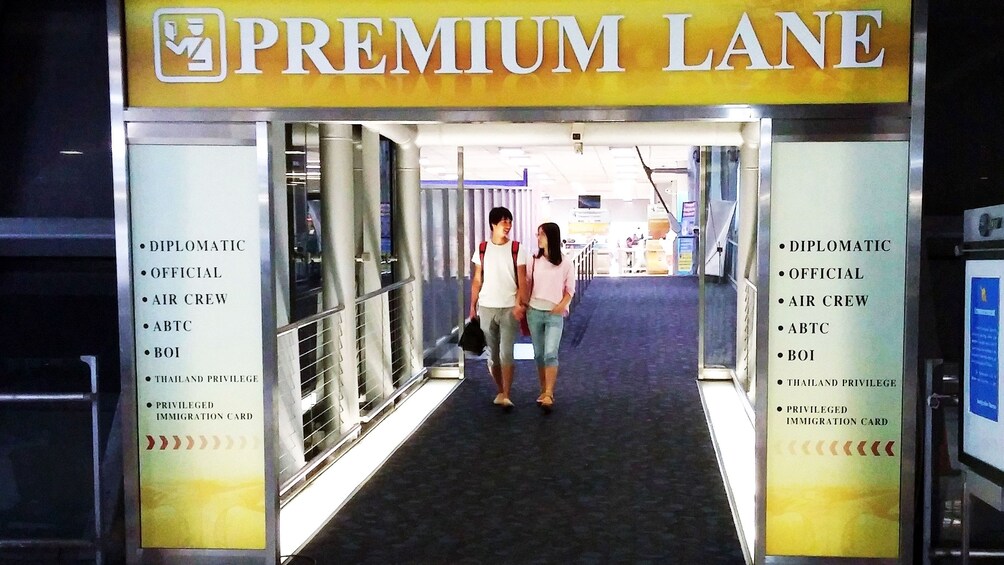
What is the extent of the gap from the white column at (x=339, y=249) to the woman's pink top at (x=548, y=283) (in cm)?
141

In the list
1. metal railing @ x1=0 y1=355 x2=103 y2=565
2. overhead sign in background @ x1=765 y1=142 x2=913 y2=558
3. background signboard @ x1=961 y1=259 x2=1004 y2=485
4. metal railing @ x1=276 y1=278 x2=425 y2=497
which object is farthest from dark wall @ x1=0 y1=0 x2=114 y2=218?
background signboard @ x1=961 y1=259 x2=1004 y2=485

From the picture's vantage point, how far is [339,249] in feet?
18.6

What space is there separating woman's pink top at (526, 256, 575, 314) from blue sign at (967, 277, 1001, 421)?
368 centimetres

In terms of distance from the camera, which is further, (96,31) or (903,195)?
(96,31)

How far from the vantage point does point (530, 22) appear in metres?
3.61

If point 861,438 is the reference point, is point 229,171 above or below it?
above

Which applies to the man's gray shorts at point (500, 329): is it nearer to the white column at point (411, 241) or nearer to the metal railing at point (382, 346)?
the metal railing at point (382, 346)

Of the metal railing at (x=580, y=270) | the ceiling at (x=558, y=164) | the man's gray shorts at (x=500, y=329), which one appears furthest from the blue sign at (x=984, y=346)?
the metal railing at (x=580, y=270)

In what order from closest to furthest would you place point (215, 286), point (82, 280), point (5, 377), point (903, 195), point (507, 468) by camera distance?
point (903, 195) < point (215, 286) < point (5, 377) < point (82, 280) < point (507, 468)

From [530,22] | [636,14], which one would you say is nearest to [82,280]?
[530,22]

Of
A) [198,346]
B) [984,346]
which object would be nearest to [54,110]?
[198,346]

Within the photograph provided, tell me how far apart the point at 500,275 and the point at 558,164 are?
13.4m

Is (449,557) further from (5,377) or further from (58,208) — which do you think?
(58,208)

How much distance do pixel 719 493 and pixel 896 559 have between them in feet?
4.01
